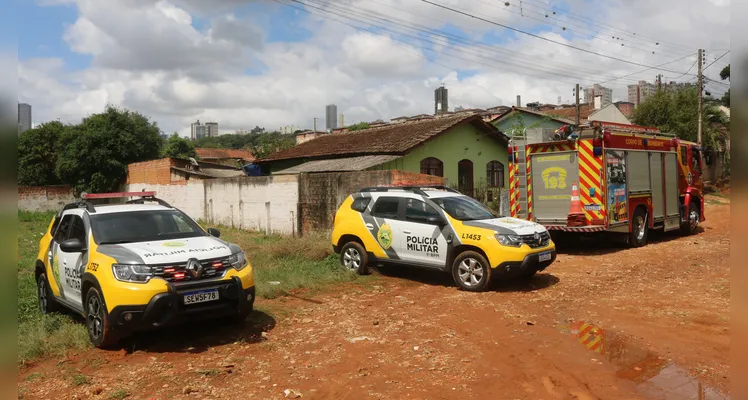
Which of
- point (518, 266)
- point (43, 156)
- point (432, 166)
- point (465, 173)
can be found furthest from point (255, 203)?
point (43, 156)

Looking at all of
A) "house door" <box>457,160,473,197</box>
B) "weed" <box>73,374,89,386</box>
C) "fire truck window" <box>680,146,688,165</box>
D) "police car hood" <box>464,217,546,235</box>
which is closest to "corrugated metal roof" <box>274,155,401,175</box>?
"house door" <box>457,160,473,197</box>

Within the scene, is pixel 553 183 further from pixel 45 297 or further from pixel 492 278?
pixel 45 297

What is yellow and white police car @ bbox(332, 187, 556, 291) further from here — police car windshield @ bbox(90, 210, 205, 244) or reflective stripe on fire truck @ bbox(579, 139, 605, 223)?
police car windshield @ bbox(90, 210, 205, 244)

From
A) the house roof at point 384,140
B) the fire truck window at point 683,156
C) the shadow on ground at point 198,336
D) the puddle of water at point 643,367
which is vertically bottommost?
the puddle of water at point 643,367

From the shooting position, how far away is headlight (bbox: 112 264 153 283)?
227 inches

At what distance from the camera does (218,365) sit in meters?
5.55

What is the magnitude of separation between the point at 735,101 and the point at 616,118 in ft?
150

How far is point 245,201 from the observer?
1994 centimetres

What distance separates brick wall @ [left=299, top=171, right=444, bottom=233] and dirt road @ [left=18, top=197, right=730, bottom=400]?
5.45 meters

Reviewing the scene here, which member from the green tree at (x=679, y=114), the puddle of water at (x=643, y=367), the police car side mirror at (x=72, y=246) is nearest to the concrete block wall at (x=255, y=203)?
the police car side mirror at (x=72, y=246)

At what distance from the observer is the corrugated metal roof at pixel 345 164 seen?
20.2m

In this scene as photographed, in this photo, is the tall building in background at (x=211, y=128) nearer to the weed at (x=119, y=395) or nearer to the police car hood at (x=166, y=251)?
the police car hood at (x=166, y=251)

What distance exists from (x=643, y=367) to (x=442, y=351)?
2.02 metres

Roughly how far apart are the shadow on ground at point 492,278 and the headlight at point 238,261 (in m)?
4.07
